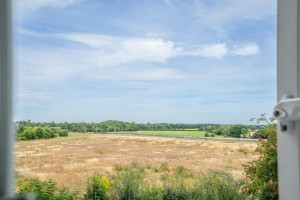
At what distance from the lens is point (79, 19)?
150cm

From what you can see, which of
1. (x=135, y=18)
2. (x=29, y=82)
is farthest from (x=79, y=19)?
(x=29, y=82)

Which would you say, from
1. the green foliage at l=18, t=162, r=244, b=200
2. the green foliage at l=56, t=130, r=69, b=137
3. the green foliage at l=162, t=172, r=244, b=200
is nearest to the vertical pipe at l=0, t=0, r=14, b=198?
the green foliage at l=56, t=130, r=69, b=137

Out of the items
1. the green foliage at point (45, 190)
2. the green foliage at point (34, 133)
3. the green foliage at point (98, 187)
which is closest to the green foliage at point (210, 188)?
the green foliage at point (98, 187)

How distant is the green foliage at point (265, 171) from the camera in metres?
1.50

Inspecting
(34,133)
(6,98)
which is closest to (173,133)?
(34,133)

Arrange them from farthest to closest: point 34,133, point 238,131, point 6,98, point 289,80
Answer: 1. point 238,131
2. point 34,133
3. point 289,80
4. point 6,98

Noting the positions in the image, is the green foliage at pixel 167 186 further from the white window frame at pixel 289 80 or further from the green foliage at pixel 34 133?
the white window frame at pixel 289 80

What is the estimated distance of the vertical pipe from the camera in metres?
0.78

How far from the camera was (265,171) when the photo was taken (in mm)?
1525

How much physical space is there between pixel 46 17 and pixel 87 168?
2.34 ft

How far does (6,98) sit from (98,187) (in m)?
0.89

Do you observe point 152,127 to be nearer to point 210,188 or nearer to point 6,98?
point 210,188

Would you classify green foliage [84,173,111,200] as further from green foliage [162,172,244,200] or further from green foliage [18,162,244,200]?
green foliage [162,172,244,200]

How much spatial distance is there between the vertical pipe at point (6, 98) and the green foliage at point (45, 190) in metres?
0.66
